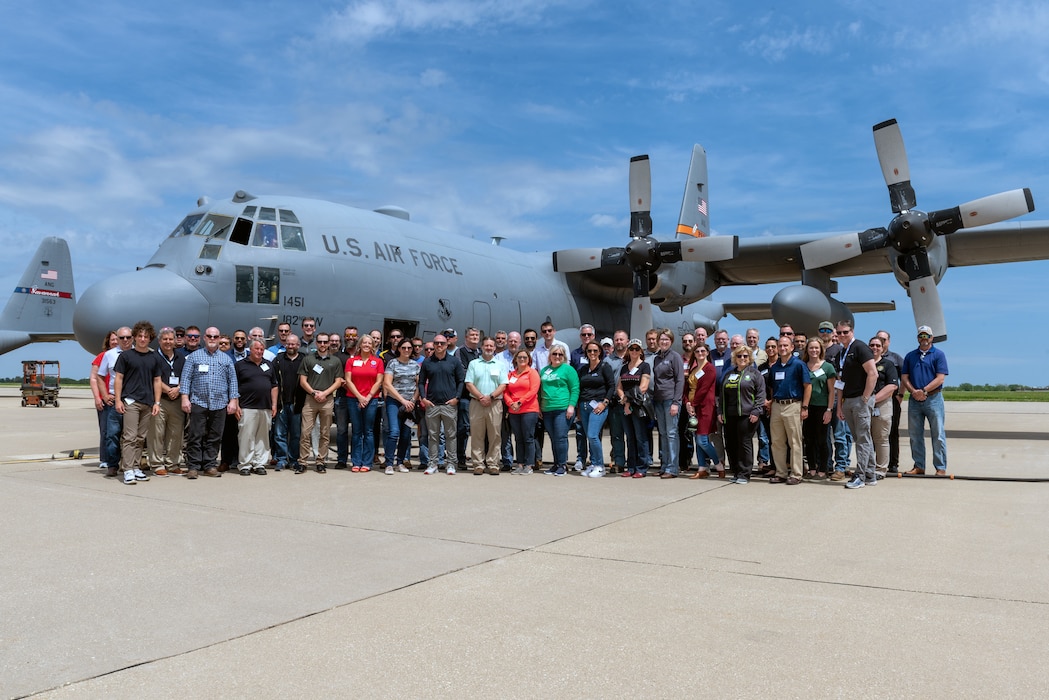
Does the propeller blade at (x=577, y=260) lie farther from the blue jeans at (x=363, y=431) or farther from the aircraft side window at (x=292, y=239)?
the blue jeans at (x=363, y=431)

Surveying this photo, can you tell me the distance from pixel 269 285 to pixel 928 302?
11587 millimetres

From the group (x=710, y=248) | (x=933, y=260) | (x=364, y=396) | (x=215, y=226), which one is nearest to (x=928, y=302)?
(x=933, y=260)

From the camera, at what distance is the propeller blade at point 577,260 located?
53.6 ft

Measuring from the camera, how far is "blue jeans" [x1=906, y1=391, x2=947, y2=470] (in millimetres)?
8516

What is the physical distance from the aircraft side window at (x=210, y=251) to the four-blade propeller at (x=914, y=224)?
11231 millimetres

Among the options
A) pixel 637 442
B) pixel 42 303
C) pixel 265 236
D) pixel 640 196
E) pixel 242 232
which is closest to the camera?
A: pixel 637 442

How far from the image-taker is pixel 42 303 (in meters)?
33.7

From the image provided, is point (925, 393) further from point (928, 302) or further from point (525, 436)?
point (928, 302)

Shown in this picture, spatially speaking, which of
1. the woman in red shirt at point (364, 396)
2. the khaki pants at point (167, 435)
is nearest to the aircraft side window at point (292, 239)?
the woman in red shirt at point (364, 396)

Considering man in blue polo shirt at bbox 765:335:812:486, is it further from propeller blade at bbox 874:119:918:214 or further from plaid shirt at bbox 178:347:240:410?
propeller blade at bbox 874:119:918:214

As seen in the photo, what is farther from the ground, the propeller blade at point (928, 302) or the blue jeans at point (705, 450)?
A: the propeller blade at point (928, 302)

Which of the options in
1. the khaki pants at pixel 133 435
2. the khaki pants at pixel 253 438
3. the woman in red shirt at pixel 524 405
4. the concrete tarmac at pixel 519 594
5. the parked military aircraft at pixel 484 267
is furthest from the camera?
the parked military aircraft at pixel 484 267

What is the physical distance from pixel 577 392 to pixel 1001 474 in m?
5.02

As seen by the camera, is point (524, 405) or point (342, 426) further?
point (342, 426)
